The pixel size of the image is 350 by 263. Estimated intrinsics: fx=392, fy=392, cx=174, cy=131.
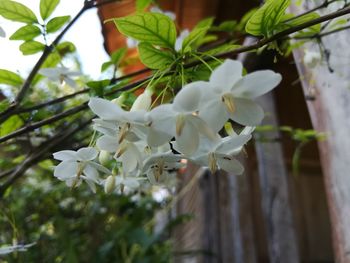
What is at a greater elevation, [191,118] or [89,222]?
[89,222]

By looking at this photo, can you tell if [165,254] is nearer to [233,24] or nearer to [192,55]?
[233,24]

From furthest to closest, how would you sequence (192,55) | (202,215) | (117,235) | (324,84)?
(202,215), (117,235), (324,84), (192,55)

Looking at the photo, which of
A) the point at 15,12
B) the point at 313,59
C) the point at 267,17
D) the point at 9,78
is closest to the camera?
the point at 267,17

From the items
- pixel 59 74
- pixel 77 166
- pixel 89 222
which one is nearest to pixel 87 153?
pixel 77 166

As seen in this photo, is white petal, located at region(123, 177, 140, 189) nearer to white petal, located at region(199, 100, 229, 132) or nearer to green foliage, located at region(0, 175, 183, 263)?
white petal, located at region(199, 100, 229, 132)

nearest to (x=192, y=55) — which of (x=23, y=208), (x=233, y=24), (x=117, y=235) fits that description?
(x=233, y=24)

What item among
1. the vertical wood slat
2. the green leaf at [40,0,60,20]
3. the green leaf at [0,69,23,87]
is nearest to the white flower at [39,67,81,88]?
the green leaf at [0,69,23,87]

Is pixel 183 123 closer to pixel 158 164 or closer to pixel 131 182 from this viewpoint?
pixel 158 164
